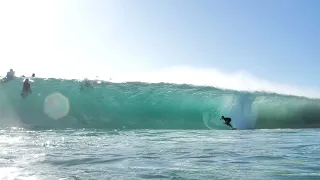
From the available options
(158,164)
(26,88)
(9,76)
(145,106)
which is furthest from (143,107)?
(158,164)

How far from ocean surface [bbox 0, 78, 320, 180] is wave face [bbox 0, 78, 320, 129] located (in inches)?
2.1

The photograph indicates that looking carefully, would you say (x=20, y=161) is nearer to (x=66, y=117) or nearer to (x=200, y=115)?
(x=66, y=117)

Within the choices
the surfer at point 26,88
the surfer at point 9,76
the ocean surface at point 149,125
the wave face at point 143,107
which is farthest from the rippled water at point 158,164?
the surfer at point 9,76

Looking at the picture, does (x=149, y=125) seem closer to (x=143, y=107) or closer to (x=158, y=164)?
Answer: (x=143, y=107)

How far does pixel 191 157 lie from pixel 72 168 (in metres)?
2.27

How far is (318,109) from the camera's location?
91.6 feet

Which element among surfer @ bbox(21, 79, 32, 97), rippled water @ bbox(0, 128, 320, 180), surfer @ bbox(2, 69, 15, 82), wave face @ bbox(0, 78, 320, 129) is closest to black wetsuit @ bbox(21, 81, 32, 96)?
surfer @ bbox(21, 79, 32, 97)

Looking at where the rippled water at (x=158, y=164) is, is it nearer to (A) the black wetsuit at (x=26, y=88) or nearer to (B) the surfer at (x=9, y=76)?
(A) the black wetsuit at (x=26, y=88)

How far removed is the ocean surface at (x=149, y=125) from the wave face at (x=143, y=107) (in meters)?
0.05

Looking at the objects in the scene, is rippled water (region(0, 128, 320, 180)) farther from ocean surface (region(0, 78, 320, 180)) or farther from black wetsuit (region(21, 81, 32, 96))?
black wetsuit (region(21, 81, 32, 96))

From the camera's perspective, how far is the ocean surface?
262 inches

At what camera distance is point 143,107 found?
77.3 ft

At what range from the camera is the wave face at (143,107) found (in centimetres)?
2134

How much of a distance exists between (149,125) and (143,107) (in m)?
2.47
